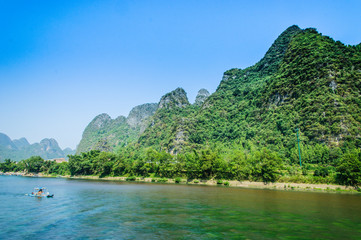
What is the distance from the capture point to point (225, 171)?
58.3 meters

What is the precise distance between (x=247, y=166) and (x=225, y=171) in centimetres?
616

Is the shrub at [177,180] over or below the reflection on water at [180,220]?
below

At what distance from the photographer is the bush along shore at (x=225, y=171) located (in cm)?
4231

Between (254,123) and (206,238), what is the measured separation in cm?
9061

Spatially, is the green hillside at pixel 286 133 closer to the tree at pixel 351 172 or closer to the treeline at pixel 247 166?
the tree at pixel 351 172

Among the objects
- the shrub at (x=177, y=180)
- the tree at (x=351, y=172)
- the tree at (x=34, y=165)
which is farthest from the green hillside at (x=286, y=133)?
the tree at (x=34, y=165)

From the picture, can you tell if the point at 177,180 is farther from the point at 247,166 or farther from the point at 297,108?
the point at 297,108

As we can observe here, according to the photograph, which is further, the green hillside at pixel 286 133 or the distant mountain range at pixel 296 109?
the distant mountain range at pixel 296 109

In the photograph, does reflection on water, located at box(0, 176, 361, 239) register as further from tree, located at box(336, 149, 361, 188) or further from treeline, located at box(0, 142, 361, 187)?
treeline, located at box(0, 142, 361, 187)

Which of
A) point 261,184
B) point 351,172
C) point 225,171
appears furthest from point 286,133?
point 351,172

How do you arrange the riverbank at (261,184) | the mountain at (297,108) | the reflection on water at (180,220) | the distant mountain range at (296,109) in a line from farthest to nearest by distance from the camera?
the mountain at (297,108) → the distant mountain range at (296,109) → the riverbank at (261,184) → the reflection on water at (180,220)

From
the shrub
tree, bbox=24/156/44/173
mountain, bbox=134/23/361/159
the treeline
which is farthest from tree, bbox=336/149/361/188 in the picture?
tree, bbox=24/156/44/173

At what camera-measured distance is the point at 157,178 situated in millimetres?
70250

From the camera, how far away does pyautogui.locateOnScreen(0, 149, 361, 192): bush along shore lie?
4231 cm
